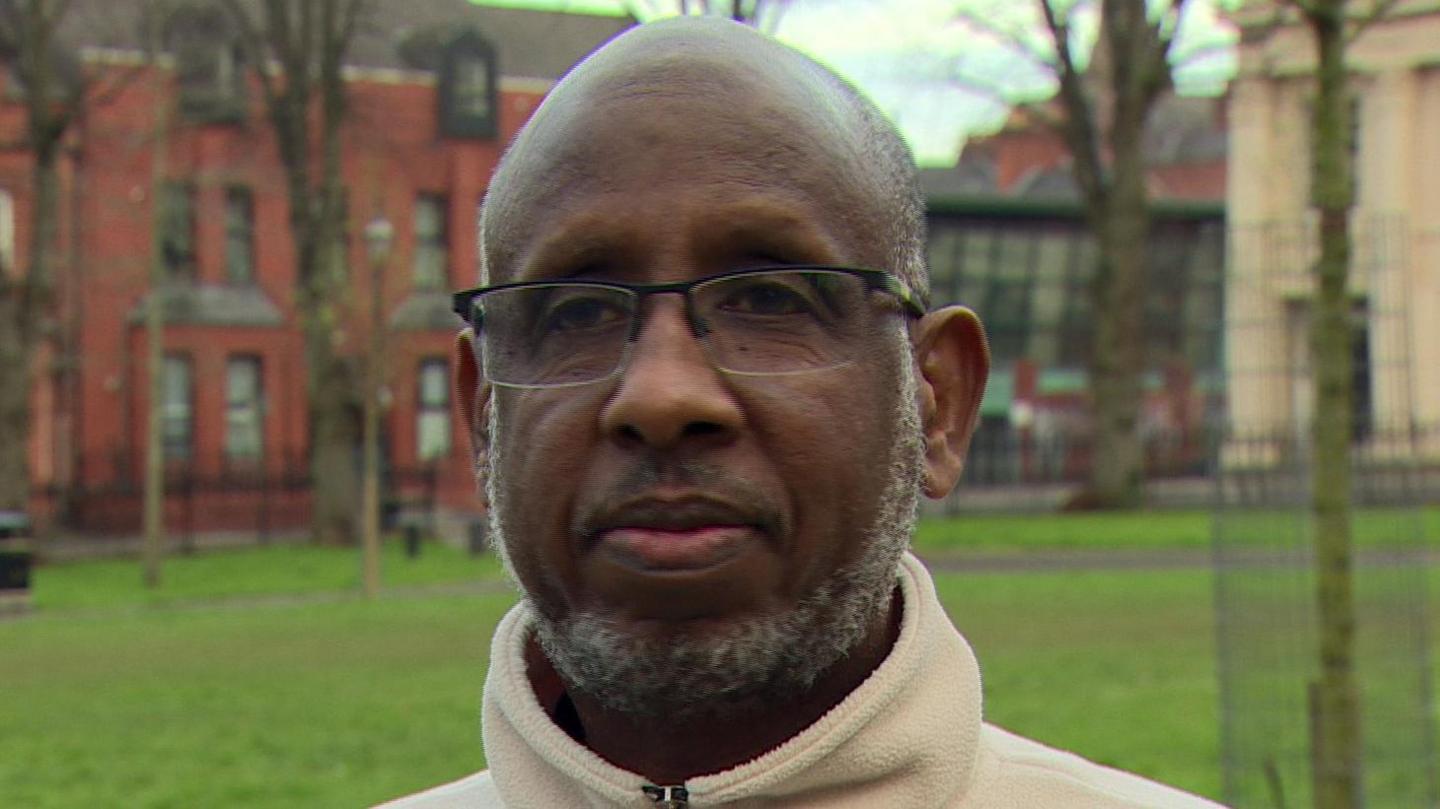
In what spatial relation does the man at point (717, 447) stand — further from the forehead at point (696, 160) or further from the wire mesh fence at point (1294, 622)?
the wire mesh fence at point (1294, 622)

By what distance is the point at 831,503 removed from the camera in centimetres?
153

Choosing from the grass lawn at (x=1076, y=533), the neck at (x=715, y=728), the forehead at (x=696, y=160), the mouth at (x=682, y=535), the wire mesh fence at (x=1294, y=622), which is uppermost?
the forehead at (x=696, y=160)

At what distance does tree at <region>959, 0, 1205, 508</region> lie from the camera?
2905 cm

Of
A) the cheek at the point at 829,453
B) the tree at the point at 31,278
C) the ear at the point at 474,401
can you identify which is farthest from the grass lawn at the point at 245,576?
the cheek at the point at 829,453

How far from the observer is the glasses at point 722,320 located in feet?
5.04

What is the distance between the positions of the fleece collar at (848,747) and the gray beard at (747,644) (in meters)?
0.05

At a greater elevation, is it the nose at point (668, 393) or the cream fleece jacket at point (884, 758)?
the nose at point (668, 393)

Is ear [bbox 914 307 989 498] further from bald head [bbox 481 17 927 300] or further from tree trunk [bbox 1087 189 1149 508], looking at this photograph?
tree trunk [bbox 1087 189 1149 508]

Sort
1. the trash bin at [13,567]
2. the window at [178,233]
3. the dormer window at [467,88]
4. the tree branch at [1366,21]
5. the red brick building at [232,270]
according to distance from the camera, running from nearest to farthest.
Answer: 1. the tree branch at [1366,21]
2. the trash bin at [13,567]
3. the red brick building at [232,270]
4. the window at [178,233]
5. the dormer window at [467,88]

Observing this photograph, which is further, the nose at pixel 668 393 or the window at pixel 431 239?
the window at pixel 431 239

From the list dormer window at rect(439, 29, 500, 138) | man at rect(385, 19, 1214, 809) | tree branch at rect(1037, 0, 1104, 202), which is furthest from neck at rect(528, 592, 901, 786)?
dormer window at rect(439, 29, 500, 138)

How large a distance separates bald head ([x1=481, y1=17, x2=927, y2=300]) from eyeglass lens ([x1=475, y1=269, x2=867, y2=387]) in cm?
5

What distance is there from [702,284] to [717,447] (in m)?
0.14

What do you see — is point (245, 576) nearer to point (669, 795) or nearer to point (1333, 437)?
point (1333, 437)
